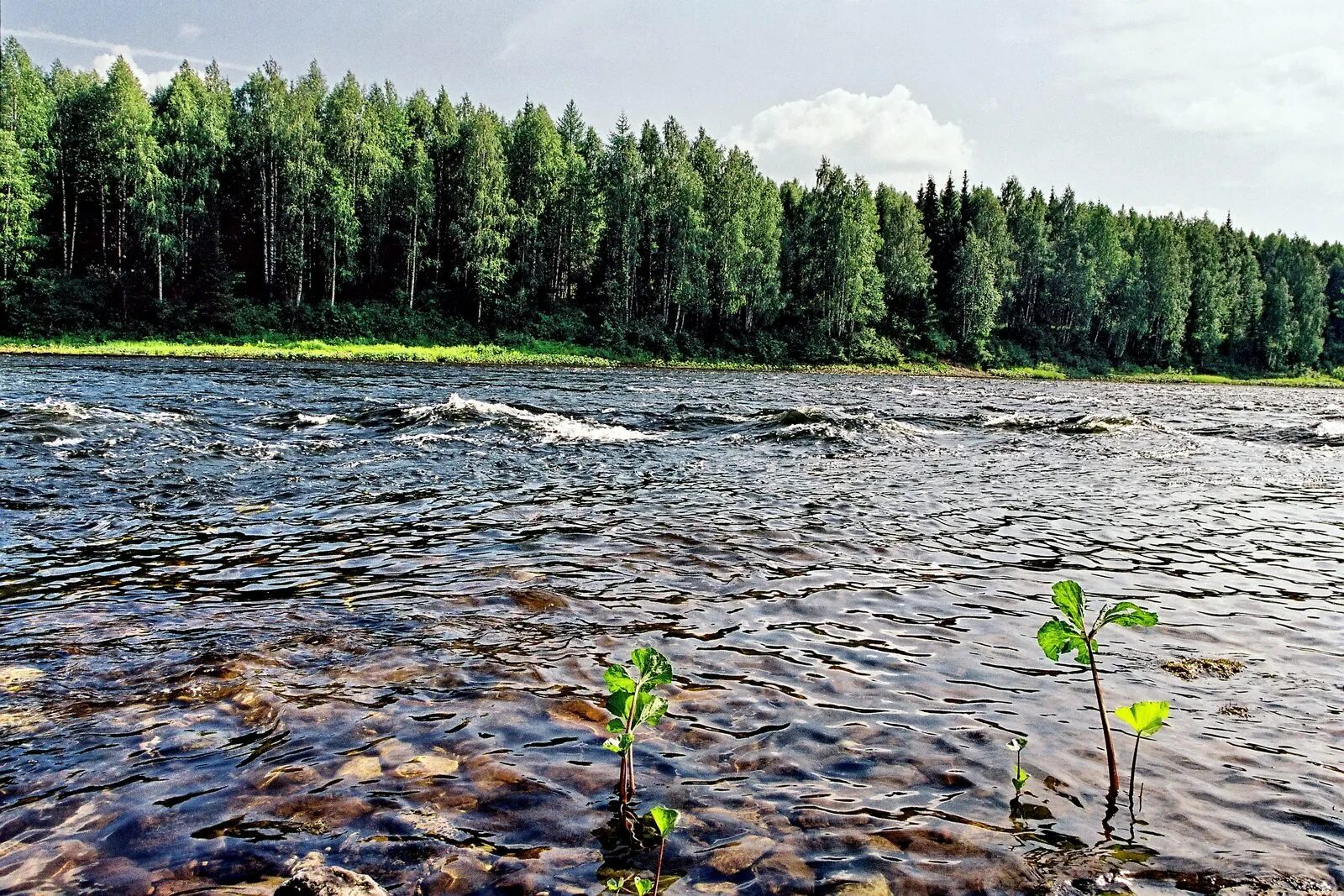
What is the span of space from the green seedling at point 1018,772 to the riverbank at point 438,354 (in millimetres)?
41447

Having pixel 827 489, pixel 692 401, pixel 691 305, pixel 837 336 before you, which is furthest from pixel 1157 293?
pixel 827 489

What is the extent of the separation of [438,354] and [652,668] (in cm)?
4425

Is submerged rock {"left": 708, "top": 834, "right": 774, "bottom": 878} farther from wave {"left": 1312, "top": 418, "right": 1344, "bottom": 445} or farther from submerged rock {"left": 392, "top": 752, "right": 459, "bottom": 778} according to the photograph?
wave {"left": 1312, "top": 418, "right": 1344, "bottom": 445}

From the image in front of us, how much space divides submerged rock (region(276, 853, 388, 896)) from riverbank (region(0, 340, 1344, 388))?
136 feet

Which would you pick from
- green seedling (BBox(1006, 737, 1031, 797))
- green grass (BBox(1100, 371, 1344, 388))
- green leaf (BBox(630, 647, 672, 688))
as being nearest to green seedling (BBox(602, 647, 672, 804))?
green leaf (BBox(630, 647, 672, 688))

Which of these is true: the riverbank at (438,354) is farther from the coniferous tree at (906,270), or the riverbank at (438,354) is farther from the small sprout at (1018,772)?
the small sprout at (1018,772)

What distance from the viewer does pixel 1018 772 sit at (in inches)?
128

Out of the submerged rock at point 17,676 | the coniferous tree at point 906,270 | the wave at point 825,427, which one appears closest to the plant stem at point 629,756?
the submerged rock at point 17,676

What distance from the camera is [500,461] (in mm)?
12281

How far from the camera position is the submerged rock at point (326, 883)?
225cm

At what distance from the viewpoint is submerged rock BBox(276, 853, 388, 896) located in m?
2.25

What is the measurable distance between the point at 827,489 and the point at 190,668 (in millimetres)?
8041

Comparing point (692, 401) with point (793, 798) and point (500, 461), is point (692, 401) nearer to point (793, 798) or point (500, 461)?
→ point (500, 461)

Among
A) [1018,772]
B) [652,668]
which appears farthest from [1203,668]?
[652,668]
